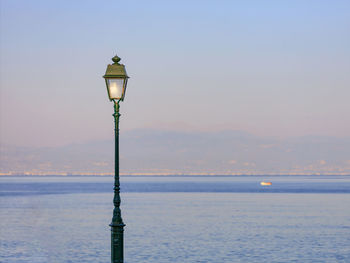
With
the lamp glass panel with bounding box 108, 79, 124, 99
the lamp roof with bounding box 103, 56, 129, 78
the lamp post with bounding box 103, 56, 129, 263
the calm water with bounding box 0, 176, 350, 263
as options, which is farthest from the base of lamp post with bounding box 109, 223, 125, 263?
the calm water with bounding box 0, 176, 350, 263

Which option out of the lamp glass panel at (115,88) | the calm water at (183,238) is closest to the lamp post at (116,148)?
the lamp glass panel at (115,88)

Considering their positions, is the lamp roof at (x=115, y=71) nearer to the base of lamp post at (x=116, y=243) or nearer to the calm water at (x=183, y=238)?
the base of lamp post at (x=116, y=243)

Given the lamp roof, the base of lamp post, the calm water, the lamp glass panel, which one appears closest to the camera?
the base of lamp post

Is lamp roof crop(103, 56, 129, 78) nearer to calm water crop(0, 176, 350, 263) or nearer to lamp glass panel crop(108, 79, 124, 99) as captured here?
lamp glass panel crop(108, 79, 124, 99)

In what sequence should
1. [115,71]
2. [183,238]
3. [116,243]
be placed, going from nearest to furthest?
1. [116,243]
2. [115,71]
3. [183,238]

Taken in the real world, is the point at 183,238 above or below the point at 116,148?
below

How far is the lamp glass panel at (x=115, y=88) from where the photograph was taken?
1731 cm

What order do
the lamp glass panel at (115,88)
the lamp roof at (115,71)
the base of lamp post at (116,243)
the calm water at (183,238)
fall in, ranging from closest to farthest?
the base of lamp post at (116,243) → the lamp roof at (115,71) → the lamp glass panel at (115,88) → the calm water at (183,238)

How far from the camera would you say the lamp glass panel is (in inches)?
682

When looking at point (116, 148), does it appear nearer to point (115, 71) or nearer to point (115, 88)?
point (115, 88)

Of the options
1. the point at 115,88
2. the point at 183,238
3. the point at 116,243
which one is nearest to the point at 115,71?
the point at 115,88

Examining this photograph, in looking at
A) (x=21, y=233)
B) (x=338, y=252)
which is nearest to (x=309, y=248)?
(x=338, y=252)

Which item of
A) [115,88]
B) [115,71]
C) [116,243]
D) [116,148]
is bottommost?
[116,243]

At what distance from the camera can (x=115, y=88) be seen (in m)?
17.3
